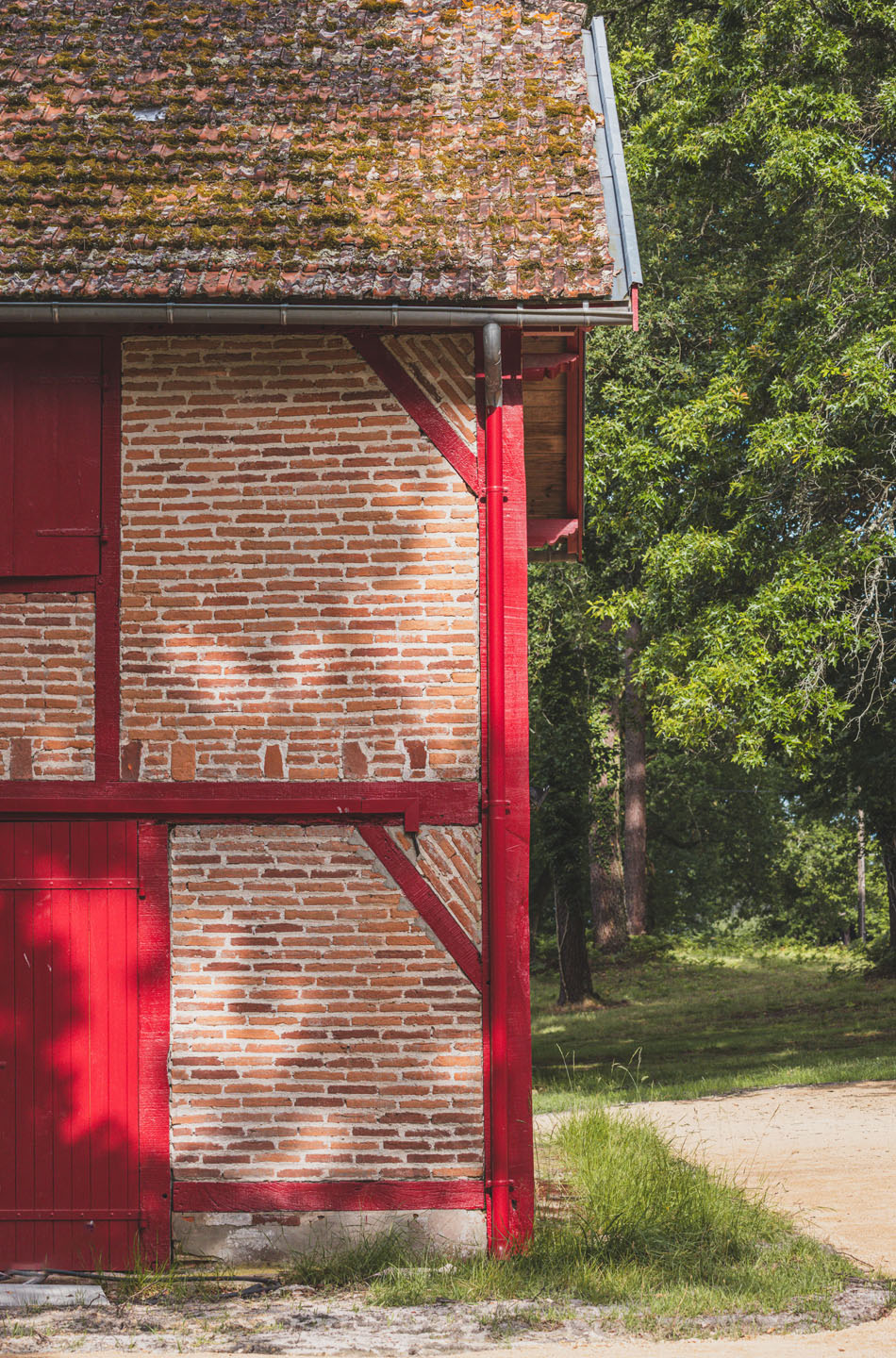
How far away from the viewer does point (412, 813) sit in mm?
7371

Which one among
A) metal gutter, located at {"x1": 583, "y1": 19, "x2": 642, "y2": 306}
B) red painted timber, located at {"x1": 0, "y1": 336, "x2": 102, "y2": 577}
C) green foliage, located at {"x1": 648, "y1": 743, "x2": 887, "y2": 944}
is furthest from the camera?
green foliage, located at {"x1": 648, "y1": 743, "x2": 887, "y2": 944}

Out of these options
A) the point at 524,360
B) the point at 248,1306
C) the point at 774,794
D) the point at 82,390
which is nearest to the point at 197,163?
the point at 82,390

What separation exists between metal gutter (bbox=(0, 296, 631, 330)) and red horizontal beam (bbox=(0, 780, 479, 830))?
8.33 ft

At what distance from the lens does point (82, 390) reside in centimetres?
770

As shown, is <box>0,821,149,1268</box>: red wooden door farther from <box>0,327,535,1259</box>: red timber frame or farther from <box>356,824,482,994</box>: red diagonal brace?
<box>356,824,482,994</box>: red diagonal brace

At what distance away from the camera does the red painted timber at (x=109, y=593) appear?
24.5 ft

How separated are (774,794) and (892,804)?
18.7 m

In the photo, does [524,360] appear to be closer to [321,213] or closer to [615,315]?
[615,315]

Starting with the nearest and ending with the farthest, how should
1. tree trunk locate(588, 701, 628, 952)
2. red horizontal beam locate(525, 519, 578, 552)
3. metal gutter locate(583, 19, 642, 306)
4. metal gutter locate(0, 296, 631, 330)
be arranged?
metal gutter locate(0, 296, 631, 330) → metal gutter locate(583, 19, 642, 306) → red horizontal beam locate(525, 519, 578, 552) → tree trunk locate(588, 701, 628, 952)

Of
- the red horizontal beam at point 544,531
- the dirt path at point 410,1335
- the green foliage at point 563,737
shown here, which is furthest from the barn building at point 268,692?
the green foliage at point 563,737

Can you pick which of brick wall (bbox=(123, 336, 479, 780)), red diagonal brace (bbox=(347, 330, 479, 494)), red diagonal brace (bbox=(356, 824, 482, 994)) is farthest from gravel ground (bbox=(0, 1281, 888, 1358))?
red diagonal brace (bbox=(347, 330, 479, 494))

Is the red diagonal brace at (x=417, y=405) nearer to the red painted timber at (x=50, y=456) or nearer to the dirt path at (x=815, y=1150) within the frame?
the red painted timber at (x=50, y=456)

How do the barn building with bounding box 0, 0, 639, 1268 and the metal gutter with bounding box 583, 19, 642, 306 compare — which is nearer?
the barn building with bounding box 0, 0, 639, 1268

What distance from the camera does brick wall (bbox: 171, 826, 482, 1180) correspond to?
7.24m
